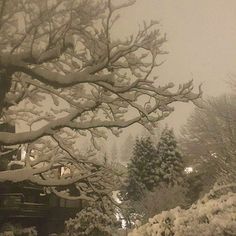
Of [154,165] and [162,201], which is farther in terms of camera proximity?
[154,165]

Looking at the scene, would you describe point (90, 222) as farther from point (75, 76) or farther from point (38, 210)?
point (75, 76)

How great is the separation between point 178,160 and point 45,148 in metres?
21.7

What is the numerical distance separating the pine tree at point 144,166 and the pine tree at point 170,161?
605mm

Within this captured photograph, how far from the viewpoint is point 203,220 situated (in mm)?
7000

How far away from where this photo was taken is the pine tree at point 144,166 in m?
33.4

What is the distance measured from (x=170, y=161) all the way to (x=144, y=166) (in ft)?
7.67

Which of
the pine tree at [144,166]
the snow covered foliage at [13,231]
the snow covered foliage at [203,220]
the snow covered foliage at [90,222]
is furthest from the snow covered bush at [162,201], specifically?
the snow covered foliage at [203,220]

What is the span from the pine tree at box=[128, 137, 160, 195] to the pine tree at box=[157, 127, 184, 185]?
605mm

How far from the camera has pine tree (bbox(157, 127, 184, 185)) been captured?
32.4 meters

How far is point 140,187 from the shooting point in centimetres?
3325

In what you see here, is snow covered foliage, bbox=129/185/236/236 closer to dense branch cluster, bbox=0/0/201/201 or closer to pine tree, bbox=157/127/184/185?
dense branch cluster, bbox=0/0/201/201

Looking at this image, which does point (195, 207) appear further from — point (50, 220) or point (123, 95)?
point (50, 220)

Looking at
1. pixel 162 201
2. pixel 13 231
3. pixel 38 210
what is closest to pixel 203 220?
pixel 13 231

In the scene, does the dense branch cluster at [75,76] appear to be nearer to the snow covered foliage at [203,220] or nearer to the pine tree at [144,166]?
the snow covered foliage at [203,220]
